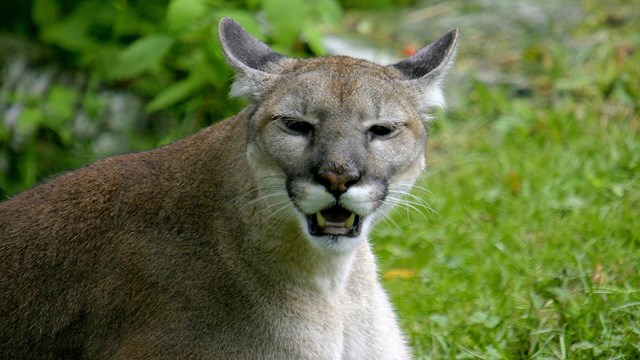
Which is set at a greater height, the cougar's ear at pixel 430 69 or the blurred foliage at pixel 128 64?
the cougar's ear at pixel 430 69

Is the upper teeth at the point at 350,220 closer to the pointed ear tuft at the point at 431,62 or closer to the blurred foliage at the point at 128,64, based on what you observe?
the pointed ear tuft at the point at 431,62

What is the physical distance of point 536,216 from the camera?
840cm

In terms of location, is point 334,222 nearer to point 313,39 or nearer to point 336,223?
point 336,223

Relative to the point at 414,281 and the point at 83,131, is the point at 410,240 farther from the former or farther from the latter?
the point at 83,131

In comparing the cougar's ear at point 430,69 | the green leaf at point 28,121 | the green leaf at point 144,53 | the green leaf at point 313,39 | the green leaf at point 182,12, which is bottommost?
the green leaf at point 28,121

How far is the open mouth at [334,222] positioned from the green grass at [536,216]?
49.3 inches

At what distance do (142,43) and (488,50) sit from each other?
3911 millimetres

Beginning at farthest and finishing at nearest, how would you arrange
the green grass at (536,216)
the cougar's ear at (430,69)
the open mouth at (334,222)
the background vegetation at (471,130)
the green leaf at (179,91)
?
the green leaf at (179,91), the background vegetation at (471,130), the green grass at (536,216), the cougar's ear at (430,69), the open mouth at (334,222)

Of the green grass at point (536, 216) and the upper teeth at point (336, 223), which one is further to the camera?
the green grass at point (536, 216)

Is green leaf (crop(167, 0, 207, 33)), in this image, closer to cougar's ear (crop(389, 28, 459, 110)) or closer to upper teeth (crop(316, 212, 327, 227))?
cougar's ear (crop(389, 28, 459, 110))

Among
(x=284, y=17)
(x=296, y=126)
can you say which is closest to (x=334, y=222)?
(x=296, y=126)

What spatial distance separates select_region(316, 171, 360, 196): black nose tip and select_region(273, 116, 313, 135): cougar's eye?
12.8 inches

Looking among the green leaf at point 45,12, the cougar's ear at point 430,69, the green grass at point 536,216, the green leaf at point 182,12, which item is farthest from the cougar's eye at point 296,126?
the green leaf at point 45,12

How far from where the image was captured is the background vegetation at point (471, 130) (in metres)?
7.03
